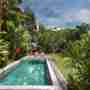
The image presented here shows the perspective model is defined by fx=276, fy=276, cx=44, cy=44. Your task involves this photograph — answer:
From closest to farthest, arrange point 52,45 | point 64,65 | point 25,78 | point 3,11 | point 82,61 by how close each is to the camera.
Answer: point 82,61
point 64,65
point 25,78
point 3,11
point 52,45

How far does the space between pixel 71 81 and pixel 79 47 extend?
1373mm

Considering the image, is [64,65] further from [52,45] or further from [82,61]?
[52,45]

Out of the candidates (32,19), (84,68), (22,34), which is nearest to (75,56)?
(84,68)

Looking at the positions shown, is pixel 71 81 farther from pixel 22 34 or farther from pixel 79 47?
pixel 22 34

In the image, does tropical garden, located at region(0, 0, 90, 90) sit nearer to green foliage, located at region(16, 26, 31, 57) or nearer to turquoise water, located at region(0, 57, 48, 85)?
green foliage, located at region(16, 26, 31, 57)

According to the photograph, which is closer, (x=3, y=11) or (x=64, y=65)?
(x=64, y=65)

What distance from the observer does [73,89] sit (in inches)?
349

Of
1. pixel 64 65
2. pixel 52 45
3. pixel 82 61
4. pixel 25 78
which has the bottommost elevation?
pixel 52 45

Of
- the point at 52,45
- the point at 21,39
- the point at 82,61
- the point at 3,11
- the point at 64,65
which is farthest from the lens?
the point at 52,45

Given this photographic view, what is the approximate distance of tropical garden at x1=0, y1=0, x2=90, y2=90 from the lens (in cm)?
802

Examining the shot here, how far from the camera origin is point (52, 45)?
130 feet

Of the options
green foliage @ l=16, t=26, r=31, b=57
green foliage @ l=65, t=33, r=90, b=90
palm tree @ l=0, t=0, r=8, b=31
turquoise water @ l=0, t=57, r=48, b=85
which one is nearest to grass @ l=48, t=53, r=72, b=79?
green foliage @ l=65, t=33, r=90, b=90

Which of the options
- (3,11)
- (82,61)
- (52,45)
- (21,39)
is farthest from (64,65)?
(52,45)

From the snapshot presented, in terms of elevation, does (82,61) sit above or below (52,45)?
above
